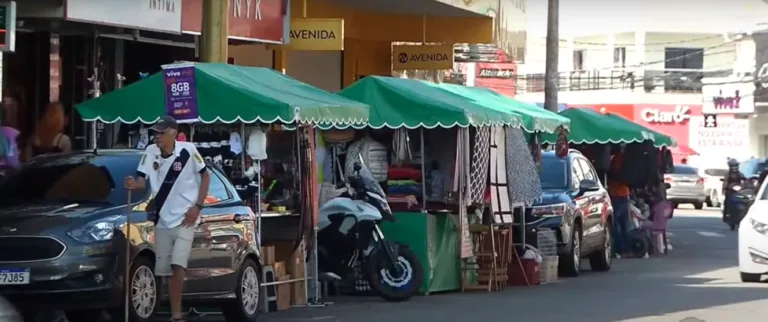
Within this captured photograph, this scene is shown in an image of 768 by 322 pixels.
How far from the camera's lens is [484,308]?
634 inches

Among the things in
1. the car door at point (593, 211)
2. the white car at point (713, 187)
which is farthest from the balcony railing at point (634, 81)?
the car door at point (593, 211)

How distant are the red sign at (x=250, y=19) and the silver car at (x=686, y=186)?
28024 millimetres

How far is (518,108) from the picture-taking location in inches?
812

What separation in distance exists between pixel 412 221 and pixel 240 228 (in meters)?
4.12

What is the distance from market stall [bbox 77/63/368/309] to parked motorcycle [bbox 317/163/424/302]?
80 cm

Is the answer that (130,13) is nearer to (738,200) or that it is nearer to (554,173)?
(554,173)

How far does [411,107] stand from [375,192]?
1242mm

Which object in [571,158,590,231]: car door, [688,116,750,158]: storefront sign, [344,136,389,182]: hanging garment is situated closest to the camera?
[344,136,389,182]: hanging garment

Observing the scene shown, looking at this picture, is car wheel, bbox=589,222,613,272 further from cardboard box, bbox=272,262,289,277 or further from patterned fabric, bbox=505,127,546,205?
cardboard box, bbox=272,262,289,277

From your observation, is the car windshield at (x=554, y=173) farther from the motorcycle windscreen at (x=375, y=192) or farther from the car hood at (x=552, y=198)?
the motorcycle windscreen at (x=375, y=192)

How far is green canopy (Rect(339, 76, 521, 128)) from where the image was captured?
17.5 meters

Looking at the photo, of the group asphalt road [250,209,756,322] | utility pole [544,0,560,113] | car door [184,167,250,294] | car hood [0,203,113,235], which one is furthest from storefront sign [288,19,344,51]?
car hood [0,203,113,235]

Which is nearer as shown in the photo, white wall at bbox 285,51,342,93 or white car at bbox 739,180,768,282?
white car at bbox 739,180,768,282

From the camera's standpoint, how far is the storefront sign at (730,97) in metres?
57.8
